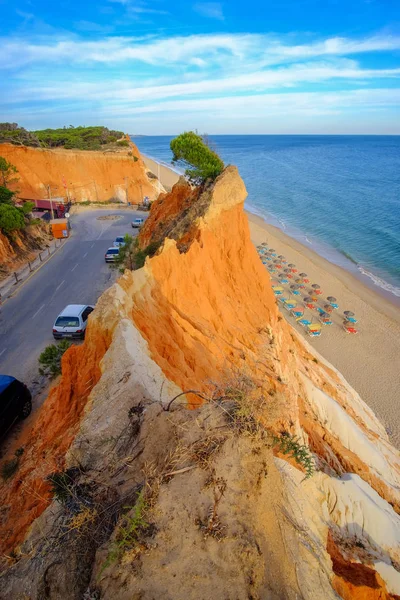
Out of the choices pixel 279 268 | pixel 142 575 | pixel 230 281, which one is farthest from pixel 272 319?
pixel 279 268

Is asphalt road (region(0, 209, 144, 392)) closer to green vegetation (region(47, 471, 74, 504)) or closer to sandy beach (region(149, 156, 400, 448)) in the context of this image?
green vegetation (region(47, 471, 74, 504))

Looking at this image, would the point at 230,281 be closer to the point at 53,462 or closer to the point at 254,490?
the point at 53,462

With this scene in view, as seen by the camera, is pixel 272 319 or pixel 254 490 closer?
pixel 254 490

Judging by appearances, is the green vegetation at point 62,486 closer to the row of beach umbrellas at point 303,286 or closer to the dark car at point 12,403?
the dark car at point 12,403

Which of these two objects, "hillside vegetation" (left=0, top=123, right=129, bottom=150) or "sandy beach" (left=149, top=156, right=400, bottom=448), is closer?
"sandy beach" (left=149, top=156, right=400, bottom=448)

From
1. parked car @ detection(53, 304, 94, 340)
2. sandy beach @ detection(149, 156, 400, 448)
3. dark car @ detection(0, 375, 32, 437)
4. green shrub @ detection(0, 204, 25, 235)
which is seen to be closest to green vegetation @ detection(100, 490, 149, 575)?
dark car @ detection(0, 375, 32, 437)

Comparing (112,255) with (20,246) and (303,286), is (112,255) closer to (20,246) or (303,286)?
(20,246)

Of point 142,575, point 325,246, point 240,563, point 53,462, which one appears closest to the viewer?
point 142,575
